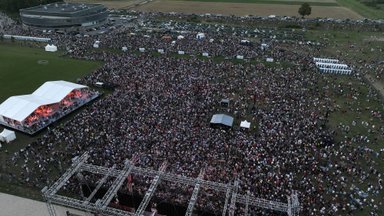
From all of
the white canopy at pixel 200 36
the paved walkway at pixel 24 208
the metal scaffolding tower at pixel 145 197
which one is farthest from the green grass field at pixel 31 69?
the metal scaffolding tower at pixel 145 197

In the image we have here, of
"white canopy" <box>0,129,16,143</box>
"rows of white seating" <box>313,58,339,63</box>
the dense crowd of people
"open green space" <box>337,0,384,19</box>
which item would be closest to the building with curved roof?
the dense crowd of people

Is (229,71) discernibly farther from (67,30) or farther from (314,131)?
(67,30)

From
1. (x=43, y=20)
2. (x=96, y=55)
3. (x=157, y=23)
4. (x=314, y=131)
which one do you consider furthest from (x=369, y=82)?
(x=43, y=20)

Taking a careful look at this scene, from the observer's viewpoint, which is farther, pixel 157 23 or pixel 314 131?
pixel 157 23

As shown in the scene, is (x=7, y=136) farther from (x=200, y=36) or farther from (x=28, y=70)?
Answer: (x=200, y=36)

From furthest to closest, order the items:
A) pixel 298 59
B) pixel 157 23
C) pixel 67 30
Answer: pixel 157 23 < pixel 67 30 < pixel 298 59

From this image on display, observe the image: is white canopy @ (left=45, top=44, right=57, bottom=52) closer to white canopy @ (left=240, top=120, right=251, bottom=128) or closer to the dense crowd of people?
the dense crowd of people

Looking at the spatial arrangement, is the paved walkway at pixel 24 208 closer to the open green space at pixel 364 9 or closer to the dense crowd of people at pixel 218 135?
the dense crowd of people at pixel 218 135
